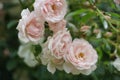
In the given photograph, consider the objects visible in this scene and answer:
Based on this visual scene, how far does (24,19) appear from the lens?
3.75 ft

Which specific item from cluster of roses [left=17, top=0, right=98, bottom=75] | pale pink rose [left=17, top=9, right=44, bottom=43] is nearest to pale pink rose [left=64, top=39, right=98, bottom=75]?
cluster of roses [left=17, top=0, right=98, bottom=75]

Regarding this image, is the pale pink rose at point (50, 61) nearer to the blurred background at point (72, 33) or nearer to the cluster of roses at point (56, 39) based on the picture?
the cluster of roses at point (56, 39)

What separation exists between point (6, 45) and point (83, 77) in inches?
42.9

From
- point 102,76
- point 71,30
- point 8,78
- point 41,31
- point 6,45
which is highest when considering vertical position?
point 41,31

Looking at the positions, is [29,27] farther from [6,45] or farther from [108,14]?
[6,45]

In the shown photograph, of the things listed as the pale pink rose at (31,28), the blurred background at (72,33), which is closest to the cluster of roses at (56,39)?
the pale pink rose at (31,28)

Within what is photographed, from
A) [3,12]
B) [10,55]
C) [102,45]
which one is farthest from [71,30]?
[3,12]

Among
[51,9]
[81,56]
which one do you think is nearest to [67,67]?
[81,56]

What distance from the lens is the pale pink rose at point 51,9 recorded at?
1.14m

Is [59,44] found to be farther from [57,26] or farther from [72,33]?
[72,33]

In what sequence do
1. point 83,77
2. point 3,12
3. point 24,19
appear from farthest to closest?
point 3,12 → point 83,77 → point 24,19

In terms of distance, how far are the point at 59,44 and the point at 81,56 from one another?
83 mm

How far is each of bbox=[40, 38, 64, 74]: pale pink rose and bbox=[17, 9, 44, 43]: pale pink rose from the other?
1.9 inches

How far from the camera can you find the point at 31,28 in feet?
3.82
